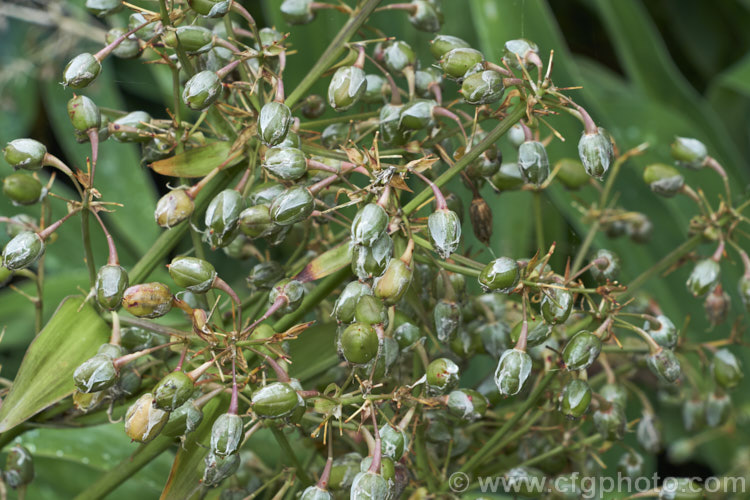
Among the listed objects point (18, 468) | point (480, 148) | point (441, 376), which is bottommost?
point (18, 468)

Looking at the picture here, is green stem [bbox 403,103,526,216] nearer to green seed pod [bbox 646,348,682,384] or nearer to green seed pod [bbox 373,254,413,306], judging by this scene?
green seed pod [bbox 373,254,413,306]

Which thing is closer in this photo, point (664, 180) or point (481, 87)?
point (481, 87)

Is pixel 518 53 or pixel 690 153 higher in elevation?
pixel 518 53

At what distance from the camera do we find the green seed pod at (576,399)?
0.45 meters

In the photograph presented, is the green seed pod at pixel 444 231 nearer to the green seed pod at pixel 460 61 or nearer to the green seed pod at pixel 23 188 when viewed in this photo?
the green seed pod at pixel 460 61

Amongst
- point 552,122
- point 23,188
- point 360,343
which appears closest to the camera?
point 360,343

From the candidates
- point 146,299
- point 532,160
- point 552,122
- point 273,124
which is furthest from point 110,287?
point 552,122

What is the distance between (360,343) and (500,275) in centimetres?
8

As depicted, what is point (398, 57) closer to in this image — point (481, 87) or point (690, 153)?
point (481, 87)

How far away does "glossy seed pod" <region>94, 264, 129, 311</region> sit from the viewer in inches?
16.7

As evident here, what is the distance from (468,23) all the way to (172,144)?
26.1 inches

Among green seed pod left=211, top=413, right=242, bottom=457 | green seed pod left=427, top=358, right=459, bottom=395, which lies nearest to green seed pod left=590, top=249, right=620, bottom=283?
green seed pod left=427, top=358, right=459, bottom=395

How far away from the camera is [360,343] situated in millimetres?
385

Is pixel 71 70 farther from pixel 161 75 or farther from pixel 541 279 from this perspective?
pixel 161 75
